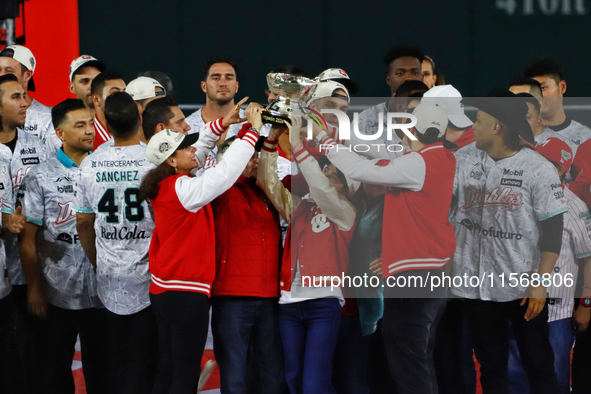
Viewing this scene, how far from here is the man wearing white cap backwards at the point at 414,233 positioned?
3031 millimetres

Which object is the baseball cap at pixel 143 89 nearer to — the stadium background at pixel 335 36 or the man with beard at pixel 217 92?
the man with beard at pixel 217 92

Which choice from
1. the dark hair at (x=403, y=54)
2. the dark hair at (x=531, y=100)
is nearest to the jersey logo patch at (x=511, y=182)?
the dark hair at (x=531, y=100)

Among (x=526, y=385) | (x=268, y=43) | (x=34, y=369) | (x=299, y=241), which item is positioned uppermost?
(x=268, y=43)

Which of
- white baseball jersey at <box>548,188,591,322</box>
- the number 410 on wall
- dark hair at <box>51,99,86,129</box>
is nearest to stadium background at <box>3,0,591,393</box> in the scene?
the number 410 on wall

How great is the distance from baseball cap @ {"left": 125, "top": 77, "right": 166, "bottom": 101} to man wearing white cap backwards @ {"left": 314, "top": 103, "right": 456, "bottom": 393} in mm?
1521

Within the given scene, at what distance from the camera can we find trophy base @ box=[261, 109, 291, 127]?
9.84 ft

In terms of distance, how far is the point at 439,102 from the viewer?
3.32 m

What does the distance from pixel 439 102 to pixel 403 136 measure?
0.25m

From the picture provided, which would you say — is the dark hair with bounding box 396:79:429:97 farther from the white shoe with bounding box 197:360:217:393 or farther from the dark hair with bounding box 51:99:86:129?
the white shoe with bounding box 197:360:217:393

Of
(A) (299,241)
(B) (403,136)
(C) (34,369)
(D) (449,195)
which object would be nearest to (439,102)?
(B) (403,136)

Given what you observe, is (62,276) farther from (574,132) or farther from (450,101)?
(574,132)

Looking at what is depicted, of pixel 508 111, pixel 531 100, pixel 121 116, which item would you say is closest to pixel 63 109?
pixel 121 116

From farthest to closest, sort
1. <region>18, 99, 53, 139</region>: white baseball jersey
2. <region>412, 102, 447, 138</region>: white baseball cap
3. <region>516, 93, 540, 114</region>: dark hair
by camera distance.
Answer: <region>18, 99, 53, 139</region>: white baseball jersey, <region>516, 93, 540, 114</region>: dark hair, <region>412, 102, 447, 138</region>: white baseball cap

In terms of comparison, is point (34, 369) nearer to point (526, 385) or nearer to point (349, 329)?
point (349, 329)
